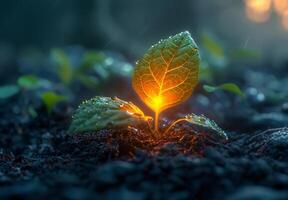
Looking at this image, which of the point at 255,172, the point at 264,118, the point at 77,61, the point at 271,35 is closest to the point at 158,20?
the point at 271,35

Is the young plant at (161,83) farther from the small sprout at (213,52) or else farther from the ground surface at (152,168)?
the small sprout at (213,52)

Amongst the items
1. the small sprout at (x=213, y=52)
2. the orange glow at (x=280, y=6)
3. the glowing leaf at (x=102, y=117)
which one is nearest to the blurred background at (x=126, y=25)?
→ the orange glow at (x=280, y=6)

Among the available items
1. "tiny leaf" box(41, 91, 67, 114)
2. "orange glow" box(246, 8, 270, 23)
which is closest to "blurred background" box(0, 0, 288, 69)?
"orange glow" box(246, 8, 270, 23)

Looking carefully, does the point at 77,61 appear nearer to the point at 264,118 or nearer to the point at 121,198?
the point at 264,118

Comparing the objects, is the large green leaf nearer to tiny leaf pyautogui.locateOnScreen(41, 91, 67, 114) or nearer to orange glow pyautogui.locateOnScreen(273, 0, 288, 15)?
tiny leaf pyautogui.locateOnScreen(41, 91, 67, 114)

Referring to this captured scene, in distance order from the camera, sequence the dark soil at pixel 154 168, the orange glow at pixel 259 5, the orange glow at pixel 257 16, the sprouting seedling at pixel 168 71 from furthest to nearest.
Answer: the orange glow at pixel 257 16 → the orange glow at pixel 259 5 → the sprouting seedling at pixel 168 71 → the dark soil at pixel 154 168
